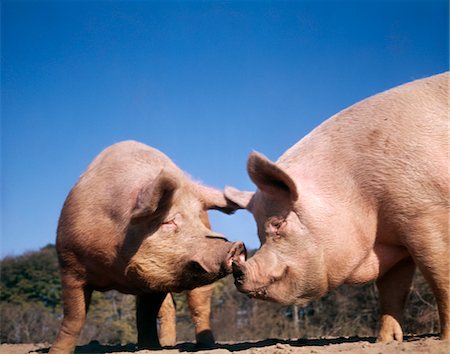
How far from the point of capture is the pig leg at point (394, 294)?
5848 millimetres

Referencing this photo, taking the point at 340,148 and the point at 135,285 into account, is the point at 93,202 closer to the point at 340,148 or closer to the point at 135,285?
the point at 135,285

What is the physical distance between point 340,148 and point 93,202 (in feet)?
8.31

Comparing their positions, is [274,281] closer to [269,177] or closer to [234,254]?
[234,254]

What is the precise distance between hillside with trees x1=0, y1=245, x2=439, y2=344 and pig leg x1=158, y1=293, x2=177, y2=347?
21.4ft

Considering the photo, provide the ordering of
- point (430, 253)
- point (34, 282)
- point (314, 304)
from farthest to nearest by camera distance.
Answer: point (34, 282) < point (314, 304) < point (430, 253)

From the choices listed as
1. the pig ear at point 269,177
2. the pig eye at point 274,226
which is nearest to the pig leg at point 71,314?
the pig eye at point 274,226

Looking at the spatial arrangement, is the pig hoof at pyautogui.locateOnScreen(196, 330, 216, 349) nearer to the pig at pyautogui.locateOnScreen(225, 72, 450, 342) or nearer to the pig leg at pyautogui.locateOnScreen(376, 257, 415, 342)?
the pig at pyautogui.locateOnScreen(225, 72, 450, 342)

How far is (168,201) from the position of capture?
19.6ft

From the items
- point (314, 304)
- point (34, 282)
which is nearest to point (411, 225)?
point (314, 304)

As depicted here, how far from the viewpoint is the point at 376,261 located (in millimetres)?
5719

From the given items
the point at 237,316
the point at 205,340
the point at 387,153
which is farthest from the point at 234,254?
the point at 237,316

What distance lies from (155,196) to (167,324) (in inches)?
136

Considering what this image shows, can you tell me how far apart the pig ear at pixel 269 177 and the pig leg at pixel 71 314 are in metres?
2.24

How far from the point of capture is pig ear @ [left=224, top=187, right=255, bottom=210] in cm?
619
